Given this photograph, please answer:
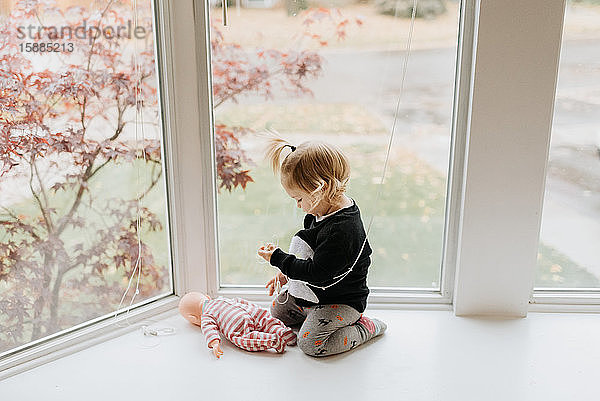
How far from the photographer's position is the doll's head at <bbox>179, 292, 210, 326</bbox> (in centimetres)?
162

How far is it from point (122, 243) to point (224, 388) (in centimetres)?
51

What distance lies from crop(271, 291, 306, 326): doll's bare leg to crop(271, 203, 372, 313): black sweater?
0.09 meters

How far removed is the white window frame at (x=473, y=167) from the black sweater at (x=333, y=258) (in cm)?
28

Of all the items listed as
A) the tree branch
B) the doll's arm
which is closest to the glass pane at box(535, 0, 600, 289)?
the doll's arm

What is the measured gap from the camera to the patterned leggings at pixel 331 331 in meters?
1.47

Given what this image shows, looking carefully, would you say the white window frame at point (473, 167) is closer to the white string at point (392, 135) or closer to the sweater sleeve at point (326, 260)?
the white string at point (392, 135)

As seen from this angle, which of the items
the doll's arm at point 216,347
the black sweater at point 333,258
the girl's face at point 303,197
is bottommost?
the doll's arm at point 216,347

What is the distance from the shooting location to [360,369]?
4.68 feet

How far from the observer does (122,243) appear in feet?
5.27

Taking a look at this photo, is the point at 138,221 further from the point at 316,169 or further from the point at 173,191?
the point at 316,169

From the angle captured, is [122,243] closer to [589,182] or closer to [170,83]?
[170,83]

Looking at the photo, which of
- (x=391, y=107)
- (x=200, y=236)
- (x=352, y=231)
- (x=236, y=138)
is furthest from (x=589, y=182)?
(x=200, y=236)

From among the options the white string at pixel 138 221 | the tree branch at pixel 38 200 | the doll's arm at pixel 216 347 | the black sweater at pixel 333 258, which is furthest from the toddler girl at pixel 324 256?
the tree branch at pixel 38 200

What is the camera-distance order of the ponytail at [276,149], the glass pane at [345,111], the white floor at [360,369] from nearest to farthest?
the white floor at [360,369], the ponytail at [276,149], the glass pane at [345,111]
